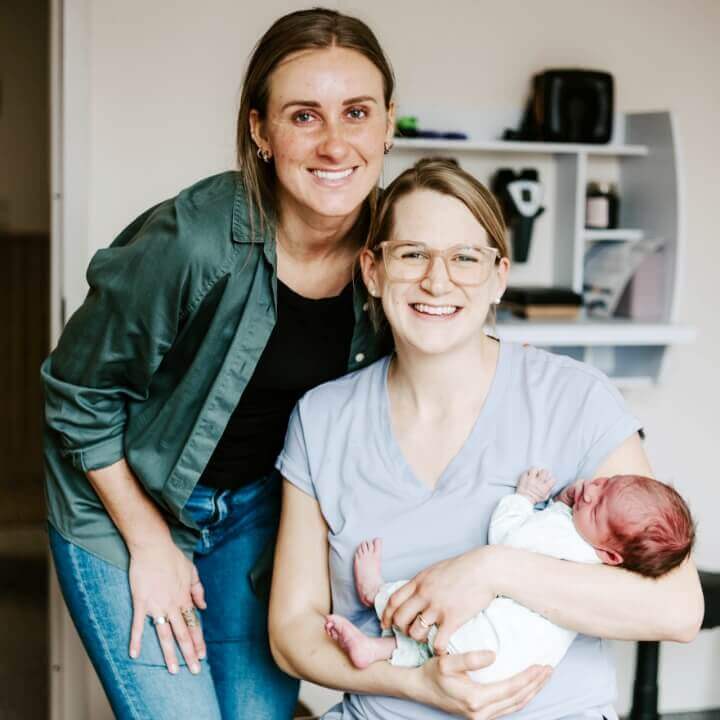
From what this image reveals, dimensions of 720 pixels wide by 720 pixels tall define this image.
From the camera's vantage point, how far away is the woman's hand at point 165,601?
1805 millimetres

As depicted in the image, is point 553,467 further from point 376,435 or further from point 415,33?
point 415,33

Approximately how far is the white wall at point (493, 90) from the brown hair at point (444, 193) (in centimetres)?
121

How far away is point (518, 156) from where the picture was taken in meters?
3.13

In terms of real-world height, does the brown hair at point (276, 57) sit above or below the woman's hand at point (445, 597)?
above

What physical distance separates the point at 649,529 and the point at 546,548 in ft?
0.49

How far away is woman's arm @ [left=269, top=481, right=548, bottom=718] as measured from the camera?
4.86ft

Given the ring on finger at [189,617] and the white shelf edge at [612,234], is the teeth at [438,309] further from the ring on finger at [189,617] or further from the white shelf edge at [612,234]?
the white shelf edge at [612,234]

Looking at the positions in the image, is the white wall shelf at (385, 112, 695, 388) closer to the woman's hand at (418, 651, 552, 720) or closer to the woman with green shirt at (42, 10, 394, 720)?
the woman with green shirt at (42, 10, 394, 720)

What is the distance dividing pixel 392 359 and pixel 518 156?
4.84ft

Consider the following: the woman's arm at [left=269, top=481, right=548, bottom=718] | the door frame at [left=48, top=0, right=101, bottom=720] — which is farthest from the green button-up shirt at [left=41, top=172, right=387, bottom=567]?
the door frame at [left=48, top=0, right=101, bottom=720]

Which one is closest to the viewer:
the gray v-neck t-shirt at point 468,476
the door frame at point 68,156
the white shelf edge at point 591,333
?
the gray v-neck t-shirt at point 468,476

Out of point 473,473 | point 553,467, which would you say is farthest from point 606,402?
point 473,473

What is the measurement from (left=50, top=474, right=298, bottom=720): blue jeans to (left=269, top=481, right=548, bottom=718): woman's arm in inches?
7.4

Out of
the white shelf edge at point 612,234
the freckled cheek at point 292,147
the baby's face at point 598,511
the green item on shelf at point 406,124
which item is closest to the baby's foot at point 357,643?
the baby's face at point 598,511
